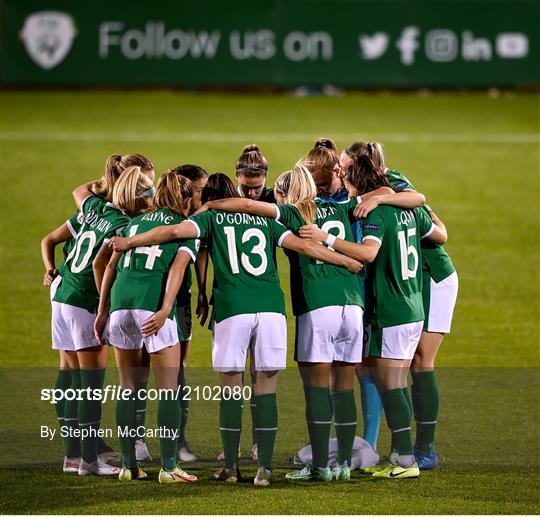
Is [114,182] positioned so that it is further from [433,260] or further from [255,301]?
[433,260]

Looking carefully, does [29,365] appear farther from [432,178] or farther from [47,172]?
[432,178]

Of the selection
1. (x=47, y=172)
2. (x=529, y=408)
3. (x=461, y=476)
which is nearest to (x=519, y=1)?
(x=47, y=172)

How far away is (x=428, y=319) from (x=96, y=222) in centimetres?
226

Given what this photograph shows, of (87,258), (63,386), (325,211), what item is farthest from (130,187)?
(63,386)

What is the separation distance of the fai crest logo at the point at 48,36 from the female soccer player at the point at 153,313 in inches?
805

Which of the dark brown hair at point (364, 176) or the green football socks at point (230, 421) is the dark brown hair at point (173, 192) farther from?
the green football socks at point (230, 421)

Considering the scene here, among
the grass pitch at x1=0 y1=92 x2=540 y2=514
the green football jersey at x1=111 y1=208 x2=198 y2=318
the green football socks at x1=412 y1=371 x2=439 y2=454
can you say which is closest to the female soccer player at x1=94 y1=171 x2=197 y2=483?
the green football jersey at x1=111 y1=208 x2=198 y2=318

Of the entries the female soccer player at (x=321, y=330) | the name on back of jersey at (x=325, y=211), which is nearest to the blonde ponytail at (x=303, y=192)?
the female soccer player at (x=321, y=330)

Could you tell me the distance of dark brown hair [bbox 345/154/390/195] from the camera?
791 cm

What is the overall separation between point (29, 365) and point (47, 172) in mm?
9129

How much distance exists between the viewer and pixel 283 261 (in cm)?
1552

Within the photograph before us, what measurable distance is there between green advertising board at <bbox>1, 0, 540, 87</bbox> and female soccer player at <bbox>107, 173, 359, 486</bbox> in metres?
20.5

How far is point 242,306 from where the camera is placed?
7469 millimetres

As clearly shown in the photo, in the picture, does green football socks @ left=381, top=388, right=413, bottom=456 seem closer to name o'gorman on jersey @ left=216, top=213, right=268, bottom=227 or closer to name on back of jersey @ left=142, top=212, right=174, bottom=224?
name o'gorman on jersey @ left=216, top=213, right=268, bottom=227
